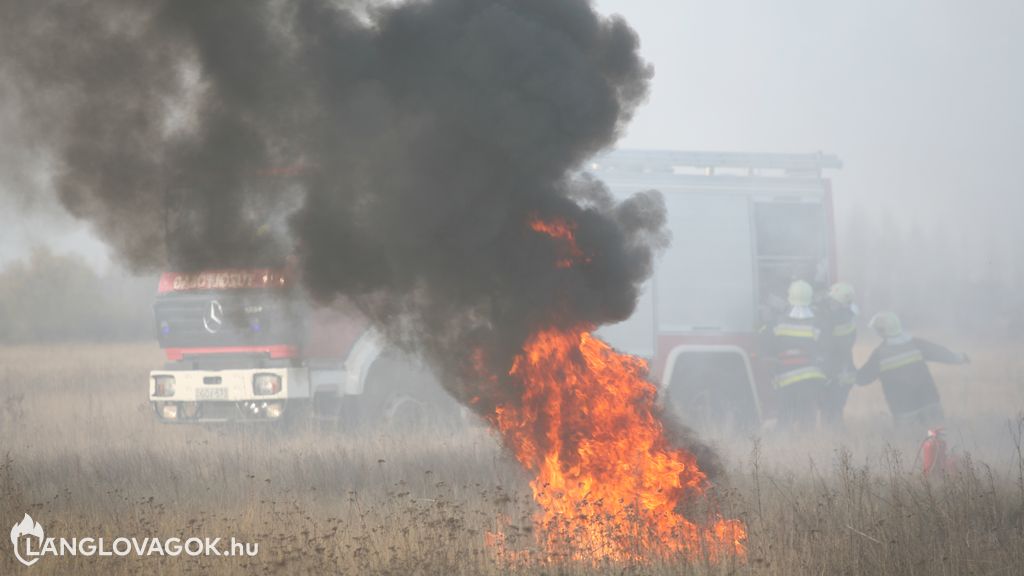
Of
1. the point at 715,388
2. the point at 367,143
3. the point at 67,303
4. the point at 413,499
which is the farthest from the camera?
the point at 67,303

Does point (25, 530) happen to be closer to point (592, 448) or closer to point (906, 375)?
point (592, 448)

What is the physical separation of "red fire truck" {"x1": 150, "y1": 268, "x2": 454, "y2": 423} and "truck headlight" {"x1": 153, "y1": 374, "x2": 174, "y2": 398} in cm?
1

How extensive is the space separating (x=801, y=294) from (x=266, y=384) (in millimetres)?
7122

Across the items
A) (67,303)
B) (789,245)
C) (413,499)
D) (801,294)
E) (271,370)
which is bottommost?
(413,499)

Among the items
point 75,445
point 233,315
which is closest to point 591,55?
point 233,315

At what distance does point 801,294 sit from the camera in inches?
564

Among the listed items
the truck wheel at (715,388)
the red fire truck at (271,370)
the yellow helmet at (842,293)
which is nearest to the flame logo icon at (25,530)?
the red fire truck at (271,370)

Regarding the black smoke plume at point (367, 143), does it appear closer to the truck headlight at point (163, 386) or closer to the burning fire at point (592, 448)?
the burning fire at point (592, 448)

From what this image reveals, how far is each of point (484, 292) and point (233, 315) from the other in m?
4.60

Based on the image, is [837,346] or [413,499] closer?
[413,499]

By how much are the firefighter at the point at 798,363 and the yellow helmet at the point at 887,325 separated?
2.55 ft

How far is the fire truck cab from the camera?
1430 cm

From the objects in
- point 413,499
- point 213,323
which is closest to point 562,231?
point 413,499

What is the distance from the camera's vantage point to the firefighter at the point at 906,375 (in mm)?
14203
